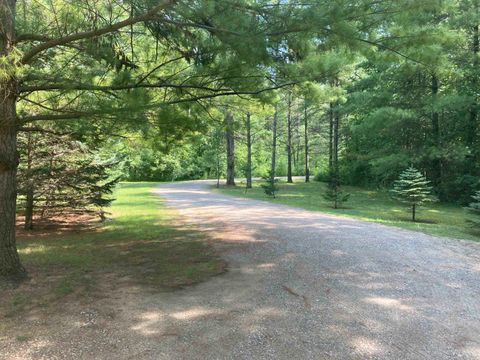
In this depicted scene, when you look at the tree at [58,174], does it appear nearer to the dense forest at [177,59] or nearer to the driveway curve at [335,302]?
the dense forest at [177,59]

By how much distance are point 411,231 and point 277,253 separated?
4.30 m

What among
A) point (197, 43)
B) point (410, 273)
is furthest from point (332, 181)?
point (197, 43)

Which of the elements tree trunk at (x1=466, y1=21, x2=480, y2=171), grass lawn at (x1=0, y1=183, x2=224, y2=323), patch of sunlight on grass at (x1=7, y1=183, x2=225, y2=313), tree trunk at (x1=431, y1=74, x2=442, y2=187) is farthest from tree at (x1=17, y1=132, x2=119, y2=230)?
tree trunk at (x1=466, y1=21, x2=480, y2=171)

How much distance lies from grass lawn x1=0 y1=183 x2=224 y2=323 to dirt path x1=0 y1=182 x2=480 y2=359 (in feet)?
1.70

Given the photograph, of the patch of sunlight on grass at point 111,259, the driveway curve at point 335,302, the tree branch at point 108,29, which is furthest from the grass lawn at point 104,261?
the tree branch at point 108,29

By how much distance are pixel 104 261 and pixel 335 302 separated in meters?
4.03

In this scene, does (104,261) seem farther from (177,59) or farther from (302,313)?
(302,313)

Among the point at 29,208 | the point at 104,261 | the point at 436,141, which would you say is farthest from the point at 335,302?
the point at 436,141

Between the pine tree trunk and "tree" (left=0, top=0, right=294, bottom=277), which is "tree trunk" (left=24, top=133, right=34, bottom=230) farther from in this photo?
"tree" (left=0, top=0, right=294, bottom=277)

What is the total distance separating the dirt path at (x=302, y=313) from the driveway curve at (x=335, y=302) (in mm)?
11

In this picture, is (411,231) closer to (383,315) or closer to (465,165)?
(383,315)

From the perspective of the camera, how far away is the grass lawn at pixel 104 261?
5.05 metres

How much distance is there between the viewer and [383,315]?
13.9 feet

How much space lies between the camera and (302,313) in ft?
14.1
